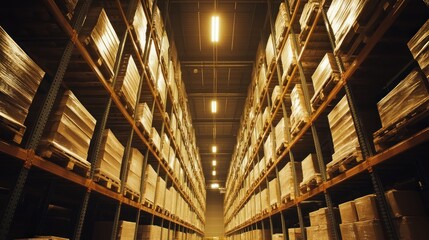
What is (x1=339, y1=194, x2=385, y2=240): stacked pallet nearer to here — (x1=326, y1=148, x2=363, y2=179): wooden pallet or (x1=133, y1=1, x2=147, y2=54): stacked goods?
(x1=326, y1=148, x2=363, y2=179): wooden pallet

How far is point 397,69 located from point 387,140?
4.76 ft

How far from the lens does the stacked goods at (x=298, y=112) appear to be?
4.39 meters

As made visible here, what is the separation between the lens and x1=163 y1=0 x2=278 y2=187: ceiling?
8.35 m

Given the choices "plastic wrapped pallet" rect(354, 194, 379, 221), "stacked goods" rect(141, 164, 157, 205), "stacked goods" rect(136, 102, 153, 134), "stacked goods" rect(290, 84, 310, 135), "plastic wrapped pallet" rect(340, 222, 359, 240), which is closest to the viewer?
"plastic wrapped pallet" rect(354, 194, 379, 221)

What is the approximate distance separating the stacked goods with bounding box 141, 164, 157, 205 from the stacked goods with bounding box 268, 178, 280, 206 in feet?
10.3

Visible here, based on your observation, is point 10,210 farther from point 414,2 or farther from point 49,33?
point 414,2

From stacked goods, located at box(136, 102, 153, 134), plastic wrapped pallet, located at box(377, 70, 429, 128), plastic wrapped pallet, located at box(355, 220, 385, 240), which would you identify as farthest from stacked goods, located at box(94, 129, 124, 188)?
plastic wrapped pallet, located at box(377, 70, 429, 128)

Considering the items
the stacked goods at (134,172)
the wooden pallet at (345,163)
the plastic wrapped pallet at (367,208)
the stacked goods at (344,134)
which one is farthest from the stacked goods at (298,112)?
the stacked goods at (134,172)

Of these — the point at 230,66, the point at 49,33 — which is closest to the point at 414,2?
the point at 49,33

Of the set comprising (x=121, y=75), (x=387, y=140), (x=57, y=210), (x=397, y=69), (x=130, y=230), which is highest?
(x=121, y=75)

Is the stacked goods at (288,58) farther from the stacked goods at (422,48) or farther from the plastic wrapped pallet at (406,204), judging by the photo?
the plastic wrapped pallet at (406,204)

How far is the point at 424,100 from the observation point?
6.75 feet

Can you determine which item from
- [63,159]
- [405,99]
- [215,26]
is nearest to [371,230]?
[405,99]

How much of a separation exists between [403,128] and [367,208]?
106 cm
